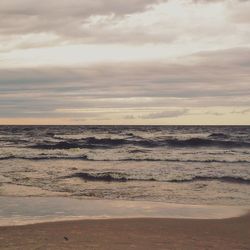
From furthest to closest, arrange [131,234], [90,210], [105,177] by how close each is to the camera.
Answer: [105,177] → [90,210] → [131,234]

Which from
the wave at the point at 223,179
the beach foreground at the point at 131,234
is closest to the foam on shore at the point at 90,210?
the beach foreground at the point at 131,234

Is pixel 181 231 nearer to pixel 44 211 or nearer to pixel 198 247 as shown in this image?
pixel 198 247

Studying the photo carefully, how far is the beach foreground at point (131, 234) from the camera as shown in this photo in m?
7.71

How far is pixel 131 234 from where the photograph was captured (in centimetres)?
867

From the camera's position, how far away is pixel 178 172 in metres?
21.9

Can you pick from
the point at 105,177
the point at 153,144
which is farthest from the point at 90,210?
the point at 153,144

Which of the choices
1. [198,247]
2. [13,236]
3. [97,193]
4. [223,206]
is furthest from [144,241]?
[97,193]

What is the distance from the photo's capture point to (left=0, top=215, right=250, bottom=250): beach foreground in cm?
771

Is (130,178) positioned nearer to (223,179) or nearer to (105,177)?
(105,177)

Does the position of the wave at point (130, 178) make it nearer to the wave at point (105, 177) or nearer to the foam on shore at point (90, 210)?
the wave at point (105, 177)

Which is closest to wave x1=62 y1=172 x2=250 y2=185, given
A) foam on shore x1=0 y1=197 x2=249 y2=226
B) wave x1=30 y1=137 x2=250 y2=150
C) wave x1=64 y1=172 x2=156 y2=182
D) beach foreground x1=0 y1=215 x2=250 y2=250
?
wave x1=64 y1=172 x2=156 y2=182

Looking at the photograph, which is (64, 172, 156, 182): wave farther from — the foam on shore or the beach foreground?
the beach foreground

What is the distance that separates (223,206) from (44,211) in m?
4.90

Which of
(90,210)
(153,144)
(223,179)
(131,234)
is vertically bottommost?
(153,144)
